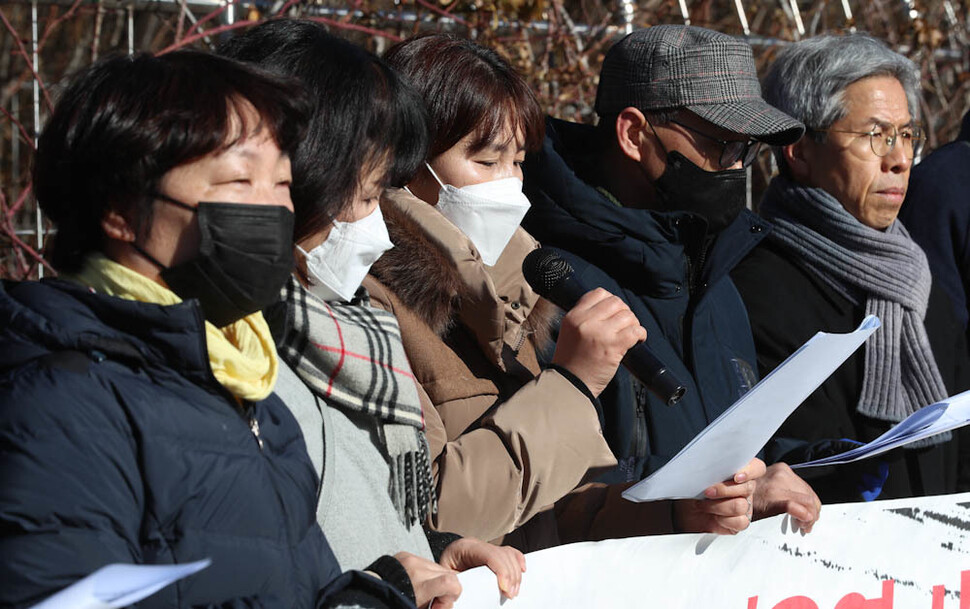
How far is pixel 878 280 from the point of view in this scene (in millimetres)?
3564

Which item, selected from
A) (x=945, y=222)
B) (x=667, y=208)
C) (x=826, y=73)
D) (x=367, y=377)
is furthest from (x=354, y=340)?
(x=945, y=222)

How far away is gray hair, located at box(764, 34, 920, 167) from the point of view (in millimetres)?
3639

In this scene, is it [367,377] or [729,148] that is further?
[729,148]

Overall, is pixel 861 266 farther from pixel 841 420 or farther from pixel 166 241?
pixel 166 241

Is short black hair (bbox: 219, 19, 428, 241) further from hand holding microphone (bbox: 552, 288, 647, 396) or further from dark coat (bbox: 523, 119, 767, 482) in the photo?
dark coat (bbox: 523, 119, 767, 482)

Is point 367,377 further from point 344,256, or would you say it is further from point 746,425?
point 746,425

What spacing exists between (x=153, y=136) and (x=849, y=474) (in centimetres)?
197

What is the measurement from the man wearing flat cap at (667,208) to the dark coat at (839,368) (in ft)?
0.59

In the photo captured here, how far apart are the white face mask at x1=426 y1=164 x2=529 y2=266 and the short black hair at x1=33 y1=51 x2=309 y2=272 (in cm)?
107

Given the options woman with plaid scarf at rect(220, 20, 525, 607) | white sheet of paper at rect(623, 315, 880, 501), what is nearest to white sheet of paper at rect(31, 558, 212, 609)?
woman with plaid scarf at rect(220, 20, 525, 607)

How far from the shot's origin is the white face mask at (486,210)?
2785mm

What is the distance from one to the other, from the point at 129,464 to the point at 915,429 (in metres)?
1.68

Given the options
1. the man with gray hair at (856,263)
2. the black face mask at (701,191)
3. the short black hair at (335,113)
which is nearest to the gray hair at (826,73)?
the man with gray hair at (856,263)

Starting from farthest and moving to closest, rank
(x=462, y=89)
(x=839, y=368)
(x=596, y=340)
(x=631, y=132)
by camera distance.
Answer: (x=839, y=368), (x=631, y=132), (x=462, y=89), (x=596, y=340)
